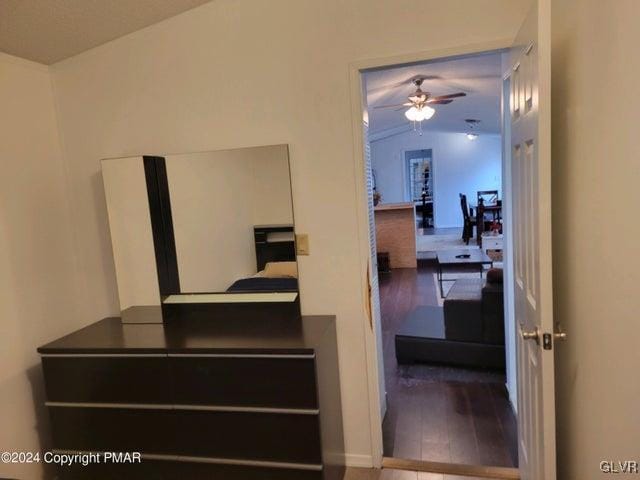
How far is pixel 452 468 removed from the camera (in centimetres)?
221

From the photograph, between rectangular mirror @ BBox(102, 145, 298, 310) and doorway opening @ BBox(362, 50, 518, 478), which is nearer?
rectangular mirror @ BBox(102, 145, 298, 310)

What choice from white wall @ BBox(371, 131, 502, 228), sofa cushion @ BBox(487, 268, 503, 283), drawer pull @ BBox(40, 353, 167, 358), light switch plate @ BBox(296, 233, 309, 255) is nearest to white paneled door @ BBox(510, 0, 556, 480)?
light switch plate @ BBox(296, 233, 309, 255)

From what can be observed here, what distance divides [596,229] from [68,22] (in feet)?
7.73

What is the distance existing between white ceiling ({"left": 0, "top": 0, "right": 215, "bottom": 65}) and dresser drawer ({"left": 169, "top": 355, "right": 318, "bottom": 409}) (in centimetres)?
161

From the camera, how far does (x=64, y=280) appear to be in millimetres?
2480

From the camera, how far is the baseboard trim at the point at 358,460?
2270 millimetres

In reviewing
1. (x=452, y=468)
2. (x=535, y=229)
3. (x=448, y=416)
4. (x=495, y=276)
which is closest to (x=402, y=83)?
(x=495, y=276)

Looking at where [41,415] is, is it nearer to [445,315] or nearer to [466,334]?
[445,315]

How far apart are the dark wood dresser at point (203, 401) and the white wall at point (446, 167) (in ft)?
32.4

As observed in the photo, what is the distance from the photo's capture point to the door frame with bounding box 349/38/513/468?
195 cm

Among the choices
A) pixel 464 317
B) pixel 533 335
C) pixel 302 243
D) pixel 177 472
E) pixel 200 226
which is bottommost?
pixel 177 472

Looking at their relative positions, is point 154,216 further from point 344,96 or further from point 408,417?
point 408,417

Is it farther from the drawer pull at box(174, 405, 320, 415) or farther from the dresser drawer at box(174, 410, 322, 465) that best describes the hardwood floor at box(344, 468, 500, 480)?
the drawer pull at box(174, 405, 320, 415)

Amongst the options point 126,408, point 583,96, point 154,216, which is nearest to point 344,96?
point 583,96
